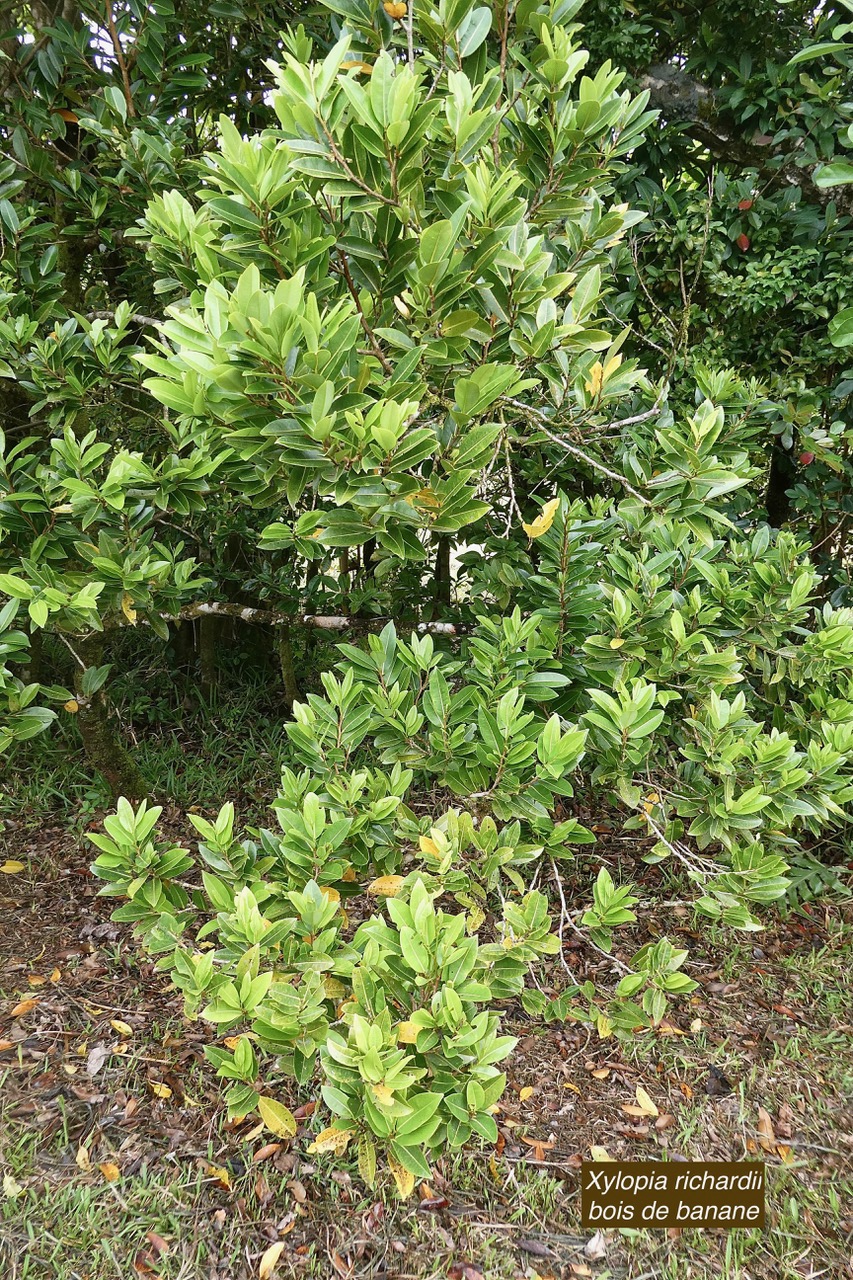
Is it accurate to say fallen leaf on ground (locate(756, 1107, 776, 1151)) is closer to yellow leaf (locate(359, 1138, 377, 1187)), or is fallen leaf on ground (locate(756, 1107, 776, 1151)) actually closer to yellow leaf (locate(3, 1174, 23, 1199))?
yellow leaf (locate(359, 1138, 377, 1187))

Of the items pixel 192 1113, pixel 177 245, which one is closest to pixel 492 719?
pixel 177 245

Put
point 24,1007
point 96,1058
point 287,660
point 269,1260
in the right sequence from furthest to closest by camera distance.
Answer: point 287,660 < point 24,1007 < point 96,1058 < point 269,1260

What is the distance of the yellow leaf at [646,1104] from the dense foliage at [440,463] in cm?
36

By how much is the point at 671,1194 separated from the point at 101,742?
2.40m

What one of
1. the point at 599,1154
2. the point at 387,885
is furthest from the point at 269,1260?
the point at 387,885

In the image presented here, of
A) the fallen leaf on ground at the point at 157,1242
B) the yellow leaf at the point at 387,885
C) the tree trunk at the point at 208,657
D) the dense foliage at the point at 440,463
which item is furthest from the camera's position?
the tree trunk at the point at 208,657

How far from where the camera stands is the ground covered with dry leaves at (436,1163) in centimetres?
192

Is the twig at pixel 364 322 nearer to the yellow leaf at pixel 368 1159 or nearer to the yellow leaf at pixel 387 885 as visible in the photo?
the yellow leaf at pixel 387 885

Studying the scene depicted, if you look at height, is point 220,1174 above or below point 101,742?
below

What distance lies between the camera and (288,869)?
166cm

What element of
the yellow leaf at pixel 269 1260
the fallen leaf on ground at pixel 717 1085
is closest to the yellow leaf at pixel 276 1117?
the yellow leaf at pixel 269 1260

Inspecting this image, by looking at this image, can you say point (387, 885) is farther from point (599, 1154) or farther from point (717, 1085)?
point (717, 1085)

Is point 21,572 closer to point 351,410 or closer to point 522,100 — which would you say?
point 351,410

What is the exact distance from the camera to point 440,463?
1628mm
